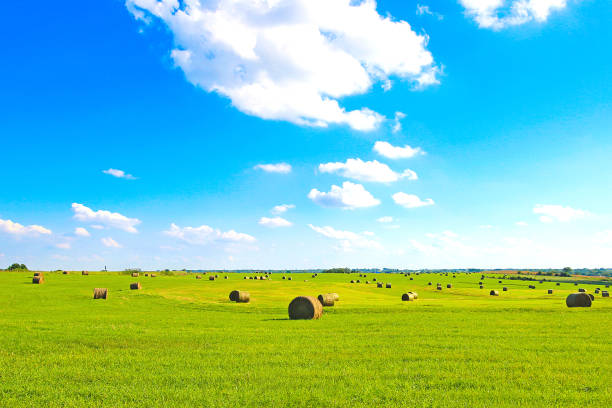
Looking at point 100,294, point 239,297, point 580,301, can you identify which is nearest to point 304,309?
point 239,297

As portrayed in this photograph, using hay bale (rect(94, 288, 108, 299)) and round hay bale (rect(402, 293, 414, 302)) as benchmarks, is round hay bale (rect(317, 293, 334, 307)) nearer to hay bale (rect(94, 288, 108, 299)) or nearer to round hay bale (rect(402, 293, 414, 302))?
round hay bale (rect(402, 293, 414, 302))

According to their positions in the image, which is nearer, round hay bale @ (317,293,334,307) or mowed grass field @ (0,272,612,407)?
mowed grass field @ (0,272,612,407)

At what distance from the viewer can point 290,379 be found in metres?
11.9

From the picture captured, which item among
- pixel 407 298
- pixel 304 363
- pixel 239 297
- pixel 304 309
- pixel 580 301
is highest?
pixel 304 309

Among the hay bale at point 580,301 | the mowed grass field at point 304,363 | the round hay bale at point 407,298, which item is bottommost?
the round hay bale at point 407,298

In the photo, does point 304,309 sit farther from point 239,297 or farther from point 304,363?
point 239,297

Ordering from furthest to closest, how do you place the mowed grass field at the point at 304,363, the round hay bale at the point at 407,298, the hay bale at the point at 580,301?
the round hay bale at the point at 407,298
the hay bale at the point at 580,301
the mowed grass field at the point at 304,363

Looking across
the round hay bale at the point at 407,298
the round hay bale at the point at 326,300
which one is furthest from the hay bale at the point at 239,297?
the round hay bale at the point at 407,298

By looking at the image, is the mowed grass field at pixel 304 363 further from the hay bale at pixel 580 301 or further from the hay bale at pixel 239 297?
the hay bale at pixel 239 297

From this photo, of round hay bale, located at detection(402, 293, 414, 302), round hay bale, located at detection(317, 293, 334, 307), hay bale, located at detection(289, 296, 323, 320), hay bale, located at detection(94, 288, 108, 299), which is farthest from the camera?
round hay bale, located at detection(402, 293, 414, 302)

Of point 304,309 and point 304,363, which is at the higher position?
point 304,309

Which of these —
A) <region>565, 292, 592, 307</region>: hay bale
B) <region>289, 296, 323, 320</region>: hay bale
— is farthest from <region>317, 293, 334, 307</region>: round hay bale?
<region>565, 292, 592, 307</region>: hay bale

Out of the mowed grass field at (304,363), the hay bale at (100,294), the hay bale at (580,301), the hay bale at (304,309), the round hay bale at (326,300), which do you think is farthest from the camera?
the hay bale at (100,294)

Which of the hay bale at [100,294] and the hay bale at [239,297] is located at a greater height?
the hay bale at [100,294]
